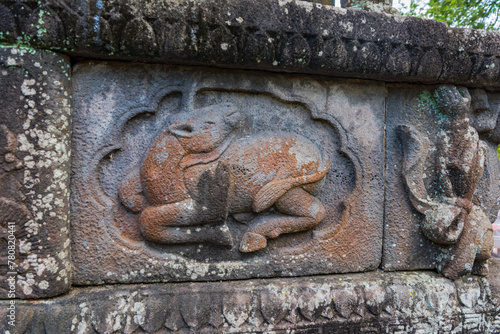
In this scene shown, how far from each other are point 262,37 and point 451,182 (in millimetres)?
1336

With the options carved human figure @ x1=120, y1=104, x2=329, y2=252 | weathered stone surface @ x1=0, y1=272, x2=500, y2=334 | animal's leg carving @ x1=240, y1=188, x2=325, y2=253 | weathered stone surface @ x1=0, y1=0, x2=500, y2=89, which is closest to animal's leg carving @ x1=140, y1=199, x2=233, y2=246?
carved human figure @ x1=120, y1=104, x2=329, y2=252

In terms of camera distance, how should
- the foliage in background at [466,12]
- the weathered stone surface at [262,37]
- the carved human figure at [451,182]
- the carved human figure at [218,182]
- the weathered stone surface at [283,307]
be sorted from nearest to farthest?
the weathered stone surface at [262,37] → the weathered stone surface at [283,307] → the carved human figure at [218,182] → the carved human figure at [451,182] → the foliage in background at [466,12]

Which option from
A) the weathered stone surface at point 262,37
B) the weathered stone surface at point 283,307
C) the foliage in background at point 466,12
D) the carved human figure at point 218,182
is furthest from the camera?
the foliage in background at point 466,12

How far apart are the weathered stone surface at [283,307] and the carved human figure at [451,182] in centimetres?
19

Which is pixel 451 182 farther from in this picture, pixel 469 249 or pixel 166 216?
pixel 166 216

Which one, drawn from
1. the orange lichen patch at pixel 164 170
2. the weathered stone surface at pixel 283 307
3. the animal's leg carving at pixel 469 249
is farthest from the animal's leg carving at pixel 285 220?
the animal's leg carving at pixel 469 249

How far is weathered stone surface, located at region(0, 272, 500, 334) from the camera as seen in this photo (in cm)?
152

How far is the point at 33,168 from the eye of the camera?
1.43m

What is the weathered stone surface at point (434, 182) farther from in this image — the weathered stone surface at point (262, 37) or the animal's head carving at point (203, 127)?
the animal's head carving at point (203, 127)

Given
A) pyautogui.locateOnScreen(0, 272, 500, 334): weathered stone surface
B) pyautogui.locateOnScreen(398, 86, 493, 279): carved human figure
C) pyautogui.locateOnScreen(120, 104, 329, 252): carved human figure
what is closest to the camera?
pyautogui.locateOnScreen(0, 272, 500, 334): weathered stone surface

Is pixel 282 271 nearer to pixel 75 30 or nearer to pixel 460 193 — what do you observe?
pixel 460 193

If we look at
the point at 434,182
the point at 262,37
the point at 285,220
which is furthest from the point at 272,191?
the point at 434,182

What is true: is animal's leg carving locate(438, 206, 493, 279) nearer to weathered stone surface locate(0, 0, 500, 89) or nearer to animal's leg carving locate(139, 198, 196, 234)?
weathered stone surface locate(0, 0, 500, 89)

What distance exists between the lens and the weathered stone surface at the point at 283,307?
1519mm
